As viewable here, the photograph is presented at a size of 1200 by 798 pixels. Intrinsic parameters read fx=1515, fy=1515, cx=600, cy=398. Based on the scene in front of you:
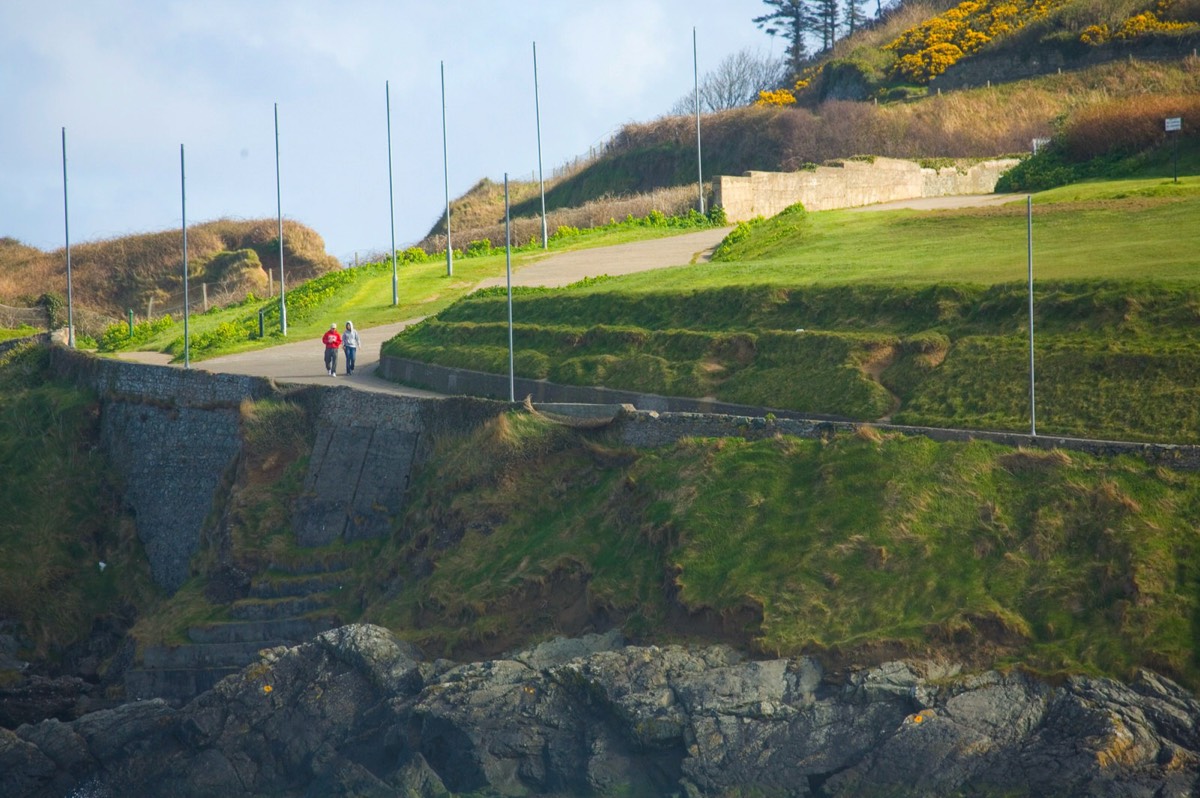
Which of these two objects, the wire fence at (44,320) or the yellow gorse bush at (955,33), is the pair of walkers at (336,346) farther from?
the yellow gorse bush at (955,33)

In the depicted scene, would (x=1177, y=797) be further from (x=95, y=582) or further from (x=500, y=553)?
(x=95, y=582)

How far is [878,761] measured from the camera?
17.0 m

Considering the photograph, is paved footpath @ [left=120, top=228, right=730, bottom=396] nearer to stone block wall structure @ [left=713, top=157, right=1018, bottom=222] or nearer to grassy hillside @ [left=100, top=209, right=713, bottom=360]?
grassy hillside @ [left=100, top=209, right=713, bottom=360]

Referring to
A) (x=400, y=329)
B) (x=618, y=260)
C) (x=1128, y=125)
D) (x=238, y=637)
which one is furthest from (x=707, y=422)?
(x=1128, y=125)

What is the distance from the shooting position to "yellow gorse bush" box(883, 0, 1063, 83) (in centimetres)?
6950

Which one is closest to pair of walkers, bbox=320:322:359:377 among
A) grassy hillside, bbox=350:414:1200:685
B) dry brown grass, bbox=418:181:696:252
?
grassy hillside, bbox=350:414:1200:685

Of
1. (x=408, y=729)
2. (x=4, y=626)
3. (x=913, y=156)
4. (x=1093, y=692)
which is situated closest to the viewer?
(x=1093, y=692)

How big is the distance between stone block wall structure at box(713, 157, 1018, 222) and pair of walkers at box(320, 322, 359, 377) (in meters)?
18.5

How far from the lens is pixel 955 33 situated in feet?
237

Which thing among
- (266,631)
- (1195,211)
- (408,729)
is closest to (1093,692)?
(408,729)

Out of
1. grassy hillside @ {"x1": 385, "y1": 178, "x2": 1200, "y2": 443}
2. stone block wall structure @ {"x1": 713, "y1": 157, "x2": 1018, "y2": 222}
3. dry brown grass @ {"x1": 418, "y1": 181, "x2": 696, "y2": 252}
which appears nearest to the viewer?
grassy hillside @ {"x1": 385, "y1": 178, "x2": 1200, "y2": 443}

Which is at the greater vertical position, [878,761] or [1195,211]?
[1195,211]

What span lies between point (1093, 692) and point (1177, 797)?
1.56 m

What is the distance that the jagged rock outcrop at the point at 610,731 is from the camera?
16.5 meters
